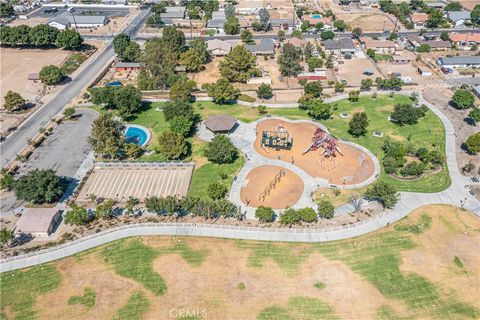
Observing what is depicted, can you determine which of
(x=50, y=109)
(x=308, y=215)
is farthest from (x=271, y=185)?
(x=50, y=109)

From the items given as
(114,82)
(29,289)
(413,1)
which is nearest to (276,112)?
(114,82)

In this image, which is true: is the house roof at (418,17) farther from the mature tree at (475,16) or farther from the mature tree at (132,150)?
the mature tree at (132,150)

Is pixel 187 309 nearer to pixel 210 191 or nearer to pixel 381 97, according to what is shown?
pixel 210 191

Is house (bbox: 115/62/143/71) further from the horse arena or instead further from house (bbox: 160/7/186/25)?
the horse arena

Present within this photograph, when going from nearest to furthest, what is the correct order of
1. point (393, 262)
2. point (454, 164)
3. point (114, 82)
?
point (393, 262) < point (454, 164) < point (114, 82)

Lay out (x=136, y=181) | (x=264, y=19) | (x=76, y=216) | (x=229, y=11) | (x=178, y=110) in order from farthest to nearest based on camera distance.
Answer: (x=229, y=11) → (x=264, y=19) → (x=178, y=110) → (x=136, y=181) → (x=76, y=216)

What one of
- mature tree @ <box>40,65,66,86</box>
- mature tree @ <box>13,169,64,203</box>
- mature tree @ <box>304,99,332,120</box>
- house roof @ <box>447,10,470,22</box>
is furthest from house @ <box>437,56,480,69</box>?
mature tree @ <box>40,65,66,86</box>

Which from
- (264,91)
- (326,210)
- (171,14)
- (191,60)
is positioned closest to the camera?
(326,210)

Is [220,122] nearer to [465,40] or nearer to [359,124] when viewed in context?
[359,124]
